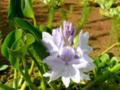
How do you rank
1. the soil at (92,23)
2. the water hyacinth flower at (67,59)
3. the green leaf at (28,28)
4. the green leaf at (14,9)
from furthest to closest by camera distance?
the soil at (92,23) → the green leaf at (14,9) → the green leaf at (28,28) → the water hyacinth flower at (67,59)

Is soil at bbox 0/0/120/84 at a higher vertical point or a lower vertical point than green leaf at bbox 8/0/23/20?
lower

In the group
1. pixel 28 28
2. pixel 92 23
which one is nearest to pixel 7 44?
pixel 28 28

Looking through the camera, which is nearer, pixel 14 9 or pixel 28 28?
pixel 28 28

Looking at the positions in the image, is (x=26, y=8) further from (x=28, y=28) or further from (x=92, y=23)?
(x=92, y=23)

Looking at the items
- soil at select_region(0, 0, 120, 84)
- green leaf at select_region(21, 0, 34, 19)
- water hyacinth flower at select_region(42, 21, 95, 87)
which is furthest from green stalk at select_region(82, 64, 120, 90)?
soil at select_region(0, 0, 120, 84)

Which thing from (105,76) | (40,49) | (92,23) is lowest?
(92,23)

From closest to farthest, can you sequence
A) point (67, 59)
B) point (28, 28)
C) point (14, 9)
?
point (67, 59), point (28, 28), point (14, 9)

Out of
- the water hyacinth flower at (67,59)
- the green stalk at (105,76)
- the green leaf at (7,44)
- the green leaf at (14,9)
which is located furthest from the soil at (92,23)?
the water hyacinth flower at (67,59)

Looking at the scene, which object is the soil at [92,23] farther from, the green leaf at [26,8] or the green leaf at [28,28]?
the green leaf at [28,28]

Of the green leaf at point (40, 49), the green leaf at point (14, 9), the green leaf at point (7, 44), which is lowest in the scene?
the green leaf at point (40, 49)

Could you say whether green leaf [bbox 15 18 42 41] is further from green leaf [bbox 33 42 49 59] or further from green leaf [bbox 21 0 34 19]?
green leaf [bbox 21 0 34 19]
